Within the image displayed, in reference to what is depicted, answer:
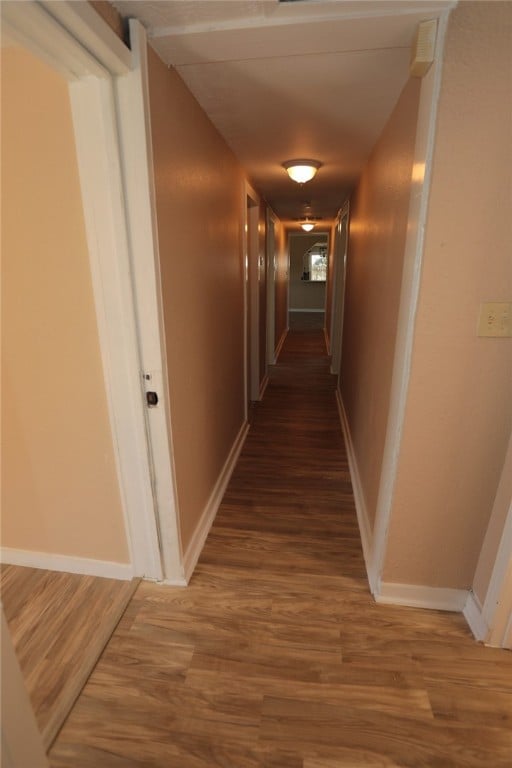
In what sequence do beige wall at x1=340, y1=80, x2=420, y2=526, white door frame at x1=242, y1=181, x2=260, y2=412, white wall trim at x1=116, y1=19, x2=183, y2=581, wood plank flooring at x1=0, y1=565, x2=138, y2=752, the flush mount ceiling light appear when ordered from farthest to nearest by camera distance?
white door frame at x1=242, y1=181, x2=260, y2=412 < the flush mount ceiling light < beige wall at x1=340, y1=80, x2=420, y2=526 < wood plank flooring at x1=0, y1=565, x2=138, y2=752 < white wall trim at x1=116, y1=19, x2=183, y2=581

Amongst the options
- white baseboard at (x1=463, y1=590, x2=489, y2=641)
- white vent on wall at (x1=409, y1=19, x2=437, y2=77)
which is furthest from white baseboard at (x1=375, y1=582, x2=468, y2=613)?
white vent on wall at (x1=409, y1=19, x2=437, y2=77)

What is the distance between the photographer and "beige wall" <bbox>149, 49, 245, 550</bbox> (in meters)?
1.39

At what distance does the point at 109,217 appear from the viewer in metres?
1.22

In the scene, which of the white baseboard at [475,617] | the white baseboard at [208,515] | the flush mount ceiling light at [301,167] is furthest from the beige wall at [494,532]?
the flush mount ceiling light at [301,167]

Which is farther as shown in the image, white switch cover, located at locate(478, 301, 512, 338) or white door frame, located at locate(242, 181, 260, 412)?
white door frame, located at locate(242, 181, 260, 412)

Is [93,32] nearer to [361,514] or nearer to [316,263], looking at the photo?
[361,514]

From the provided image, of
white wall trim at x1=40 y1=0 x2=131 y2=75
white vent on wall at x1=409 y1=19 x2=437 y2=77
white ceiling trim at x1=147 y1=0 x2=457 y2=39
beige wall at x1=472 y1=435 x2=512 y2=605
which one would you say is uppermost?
white ceiling trim at x1=147 y1=0 x2=457 y2=39

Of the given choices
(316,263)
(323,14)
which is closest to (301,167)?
(323,14)

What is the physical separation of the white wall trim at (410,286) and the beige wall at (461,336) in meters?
0.02

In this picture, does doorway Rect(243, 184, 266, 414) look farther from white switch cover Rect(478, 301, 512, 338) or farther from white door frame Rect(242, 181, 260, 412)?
white switch cover Rect(478, 301, 512, 338)

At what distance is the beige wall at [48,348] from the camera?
1.21 meters

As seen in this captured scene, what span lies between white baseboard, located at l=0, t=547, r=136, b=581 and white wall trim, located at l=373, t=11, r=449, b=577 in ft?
3.87

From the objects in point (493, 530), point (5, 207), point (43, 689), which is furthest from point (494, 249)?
point (43, 689)

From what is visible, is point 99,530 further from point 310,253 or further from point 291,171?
point 310,253
